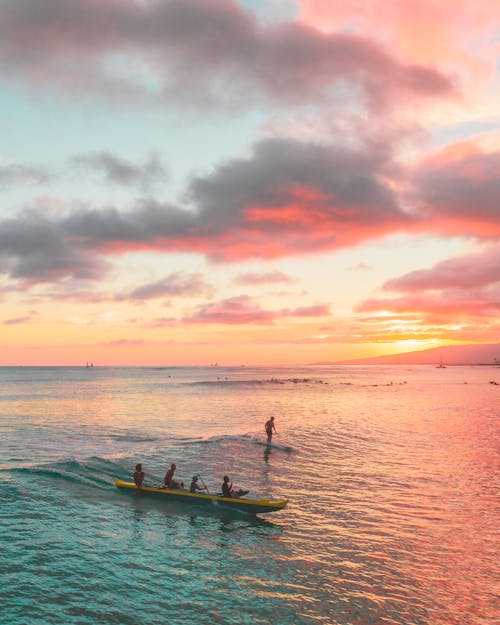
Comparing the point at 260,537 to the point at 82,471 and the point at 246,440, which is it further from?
the point at 246,440

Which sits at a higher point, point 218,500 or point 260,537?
point 218,500

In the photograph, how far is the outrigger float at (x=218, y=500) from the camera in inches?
1101

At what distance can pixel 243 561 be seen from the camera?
21719 mm

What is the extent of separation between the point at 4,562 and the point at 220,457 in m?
26.3

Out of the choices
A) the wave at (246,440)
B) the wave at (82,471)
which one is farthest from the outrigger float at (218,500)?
the wave at (246,440)

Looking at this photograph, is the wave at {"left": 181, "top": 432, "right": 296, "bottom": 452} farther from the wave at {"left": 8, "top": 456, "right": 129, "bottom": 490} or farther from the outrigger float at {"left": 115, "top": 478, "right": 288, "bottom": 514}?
the outrigger float at {"left": 115, "top": 478, "right": 288, "bottom": 514}

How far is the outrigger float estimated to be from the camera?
2795cm

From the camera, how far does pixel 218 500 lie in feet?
96.9

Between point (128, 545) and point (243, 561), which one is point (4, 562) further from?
point (243, 561)

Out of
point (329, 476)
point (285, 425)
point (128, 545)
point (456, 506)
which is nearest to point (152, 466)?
point (329, 476)

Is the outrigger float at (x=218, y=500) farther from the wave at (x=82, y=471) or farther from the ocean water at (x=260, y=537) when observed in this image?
the wave at (x=82, y=471)

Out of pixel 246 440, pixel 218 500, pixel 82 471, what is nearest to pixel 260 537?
pixel 218 500

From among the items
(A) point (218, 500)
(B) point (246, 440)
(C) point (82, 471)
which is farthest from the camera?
(B) point (246, 440)

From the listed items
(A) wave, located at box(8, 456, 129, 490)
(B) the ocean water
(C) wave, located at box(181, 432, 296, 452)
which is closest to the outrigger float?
(B) the ocean water
